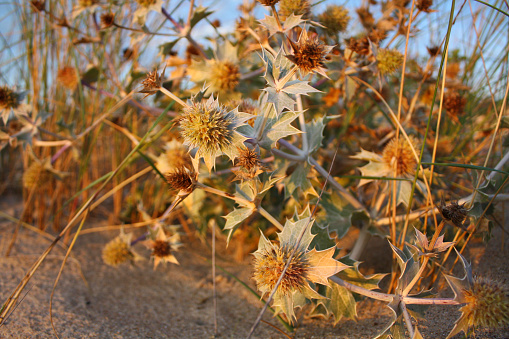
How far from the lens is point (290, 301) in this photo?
82cm

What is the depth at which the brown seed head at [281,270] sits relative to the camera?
790 millimetres

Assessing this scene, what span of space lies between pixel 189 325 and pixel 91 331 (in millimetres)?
300

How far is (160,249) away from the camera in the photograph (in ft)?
3.97

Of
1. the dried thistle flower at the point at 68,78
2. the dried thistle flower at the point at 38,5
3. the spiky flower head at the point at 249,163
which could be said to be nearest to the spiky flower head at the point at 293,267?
the spiky flower head at the point at 249,163

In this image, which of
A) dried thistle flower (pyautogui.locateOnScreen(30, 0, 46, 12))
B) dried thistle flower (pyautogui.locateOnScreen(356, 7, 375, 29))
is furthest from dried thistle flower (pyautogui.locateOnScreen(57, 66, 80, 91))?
dried thistle flower (pyautogui.locateOnScreen(356, 7, 375, 29))

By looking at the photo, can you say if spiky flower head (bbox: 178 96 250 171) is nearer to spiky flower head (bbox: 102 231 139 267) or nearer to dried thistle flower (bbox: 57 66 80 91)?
spiky flower head (bbox: 102 231 139 267)

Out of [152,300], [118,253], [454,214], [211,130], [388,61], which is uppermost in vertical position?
[388,61]

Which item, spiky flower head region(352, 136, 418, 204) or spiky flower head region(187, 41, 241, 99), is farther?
spiky flower head region(187, 41, 241, 99)

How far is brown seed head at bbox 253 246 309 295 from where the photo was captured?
0.79m

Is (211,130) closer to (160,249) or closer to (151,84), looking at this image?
(151,84)

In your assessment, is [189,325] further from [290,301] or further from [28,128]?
[28,128]

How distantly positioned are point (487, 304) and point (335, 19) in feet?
3.62

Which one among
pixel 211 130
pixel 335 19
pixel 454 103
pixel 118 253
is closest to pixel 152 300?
pixel 118 253

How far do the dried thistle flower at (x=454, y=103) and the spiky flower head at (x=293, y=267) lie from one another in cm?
91
